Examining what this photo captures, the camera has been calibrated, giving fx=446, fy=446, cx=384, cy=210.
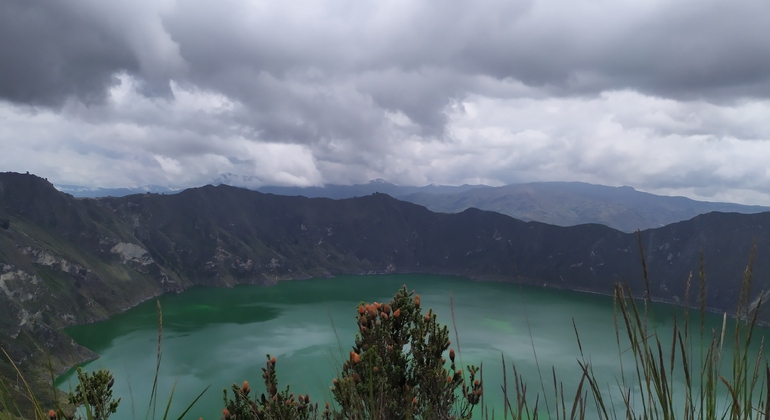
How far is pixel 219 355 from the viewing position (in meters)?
64.7

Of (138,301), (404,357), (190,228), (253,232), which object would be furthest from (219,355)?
(253,232)

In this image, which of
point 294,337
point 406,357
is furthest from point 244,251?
point 406,357

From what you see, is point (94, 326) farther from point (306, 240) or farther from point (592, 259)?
point (592, 259)

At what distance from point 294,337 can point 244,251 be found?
3084 inches

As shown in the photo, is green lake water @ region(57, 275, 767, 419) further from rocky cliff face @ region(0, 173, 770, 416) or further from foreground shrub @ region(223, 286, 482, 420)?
foreground shrub @ region(223, 286, 482, 420)

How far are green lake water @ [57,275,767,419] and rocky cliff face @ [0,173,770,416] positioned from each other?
26.5 ft

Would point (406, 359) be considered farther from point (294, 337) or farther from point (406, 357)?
point (294, 337)

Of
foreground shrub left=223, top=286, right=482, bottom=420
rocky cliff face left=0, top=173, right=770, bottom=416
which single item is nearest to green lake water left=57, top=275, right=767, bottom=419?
rocky cliff face left=0, top=173, right=770, bottom=416

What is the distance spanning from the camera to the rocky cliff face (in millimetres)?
78875

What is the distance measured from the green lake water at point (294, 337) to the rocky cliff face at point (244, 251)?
318 inches

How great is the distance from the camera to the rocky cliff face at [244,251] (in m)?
78.9

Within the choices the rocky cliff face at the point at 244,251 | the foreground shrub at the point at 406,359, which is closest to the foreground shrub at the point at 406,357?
the foreground shrub at the point at 406,359

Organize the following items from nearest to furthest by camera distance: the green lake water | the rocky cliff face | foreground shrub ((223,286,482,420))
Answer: foreground shrub ((223,286,482,420)), the green lake water, the rocky cliff face

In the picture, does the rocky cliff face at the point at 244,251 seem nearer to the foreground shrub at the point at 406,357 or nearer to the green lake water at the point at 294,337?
the green lake water at the point at 294,337
